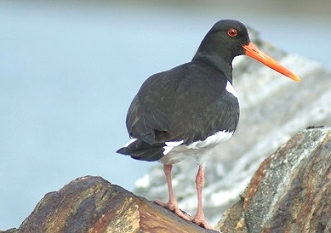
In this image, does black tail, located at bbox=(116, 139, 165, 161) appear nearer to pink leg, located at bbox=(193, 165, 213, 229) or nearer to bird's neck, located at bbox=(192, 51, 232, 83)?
pink leg, located at bbox=(193, 165, 213, 229)

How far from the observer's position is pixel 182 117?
20.8ft

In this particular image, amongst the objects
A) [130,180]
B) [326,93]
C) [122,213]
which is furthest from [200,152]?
[130,180]

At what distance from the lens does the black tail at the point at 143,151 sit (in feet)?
19.4

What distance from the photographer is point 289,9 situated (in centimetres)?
2427

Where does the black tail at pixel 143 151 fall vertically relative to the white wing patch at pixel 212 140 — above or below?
above

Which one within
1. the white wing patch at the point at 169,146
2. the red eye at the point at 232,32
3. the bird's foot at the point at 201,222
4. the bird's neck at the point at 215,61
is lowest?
the bird's foot at the point at 201,222

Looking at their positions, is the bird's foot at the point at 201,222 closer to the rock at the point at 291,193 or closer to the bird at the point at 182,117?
the bird at the point at 182,117

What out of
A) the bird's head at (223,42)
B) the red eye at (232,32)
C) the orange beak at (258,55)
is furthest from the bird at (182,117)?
the orange beak at (258,55)

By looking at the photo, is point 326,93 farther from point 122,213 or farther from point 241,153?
point 122,213

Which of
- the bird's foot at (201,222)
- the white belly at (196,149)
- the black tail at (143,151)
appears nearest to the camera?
the black tail at (143,151)

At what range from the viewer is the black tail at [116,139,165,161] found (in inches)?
233

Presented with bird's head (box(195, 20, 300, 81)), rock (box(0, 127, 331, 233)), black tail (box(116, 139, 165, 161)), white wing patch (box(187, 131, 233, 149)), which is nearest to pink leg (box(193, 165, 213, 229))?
rock (box(0, 127, 331, 233))

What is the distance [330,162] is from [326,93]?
3779 mm

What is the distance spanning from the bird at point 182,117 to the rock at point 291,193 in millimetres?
259
